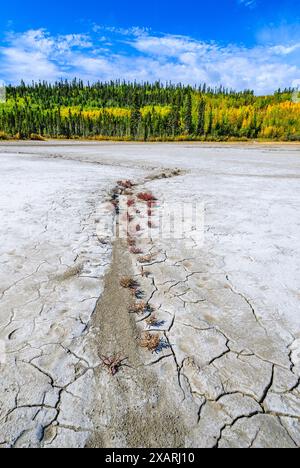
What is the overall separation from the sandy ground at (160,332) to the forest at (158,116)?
224 feet

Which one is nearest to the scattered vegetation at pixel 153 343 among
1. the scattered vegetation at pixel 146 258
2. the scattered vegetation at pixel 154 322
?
the scattered vegetation at pixel 154 322

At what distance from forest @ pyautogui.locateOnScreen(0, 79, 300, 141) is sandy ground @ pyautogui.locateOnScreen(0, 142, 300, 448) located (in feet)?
224

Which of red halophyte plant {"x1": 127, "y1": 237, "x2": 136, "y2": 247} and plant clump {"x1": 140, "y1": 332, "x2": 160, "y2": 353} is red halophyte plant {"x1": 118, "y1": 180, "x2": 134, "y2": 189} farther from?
plant clump {"x1": 140, "y1": 332, "x2": 160, "y2": 353}

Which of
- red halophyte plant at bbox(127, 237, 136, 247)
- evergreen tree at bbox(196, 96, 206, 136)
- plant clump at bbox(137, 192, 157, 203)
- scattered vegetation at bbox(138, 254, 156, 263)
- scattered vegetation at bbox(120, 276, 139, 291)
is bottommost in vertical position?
scattered vegetation at bbox(120, 276, 139, 291)

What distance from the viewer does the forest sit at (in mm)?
94312

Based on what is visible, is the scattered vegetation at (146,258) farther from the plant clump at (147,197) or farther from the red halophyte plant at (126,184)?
the red halophyte plant at (126,184)

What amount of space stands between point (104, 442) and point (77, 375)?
718 mm

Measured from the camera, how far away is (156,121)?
94375 mm

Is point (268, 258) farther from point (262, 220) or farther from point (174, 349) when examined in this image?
point (174, 349)

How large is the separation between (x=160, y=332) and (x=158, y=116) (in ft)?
346

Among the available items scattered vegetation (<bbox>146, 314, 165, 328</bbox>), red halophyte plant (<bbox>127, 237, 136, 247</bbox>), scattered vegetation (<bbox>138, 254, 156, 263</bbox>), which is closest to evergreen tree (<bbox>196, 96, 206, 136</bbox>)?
red halophyte plant (<bbox>127, 237, 136, 247</bbox>)

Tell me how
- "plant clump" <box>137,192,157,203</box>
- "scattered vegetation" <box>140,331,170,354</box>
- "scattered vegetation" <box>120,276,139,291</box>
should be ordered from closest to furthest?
"scattered vegetation" <box>140,331,170,354</box>, "scattered vegetation" <box>120,276,139,291</box>, "plant clump" <box>137,192,157,203</box>

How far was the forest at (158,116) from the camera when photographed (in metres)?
94.3

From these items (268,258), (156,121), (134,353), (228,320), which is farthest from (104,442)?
(156,121)
